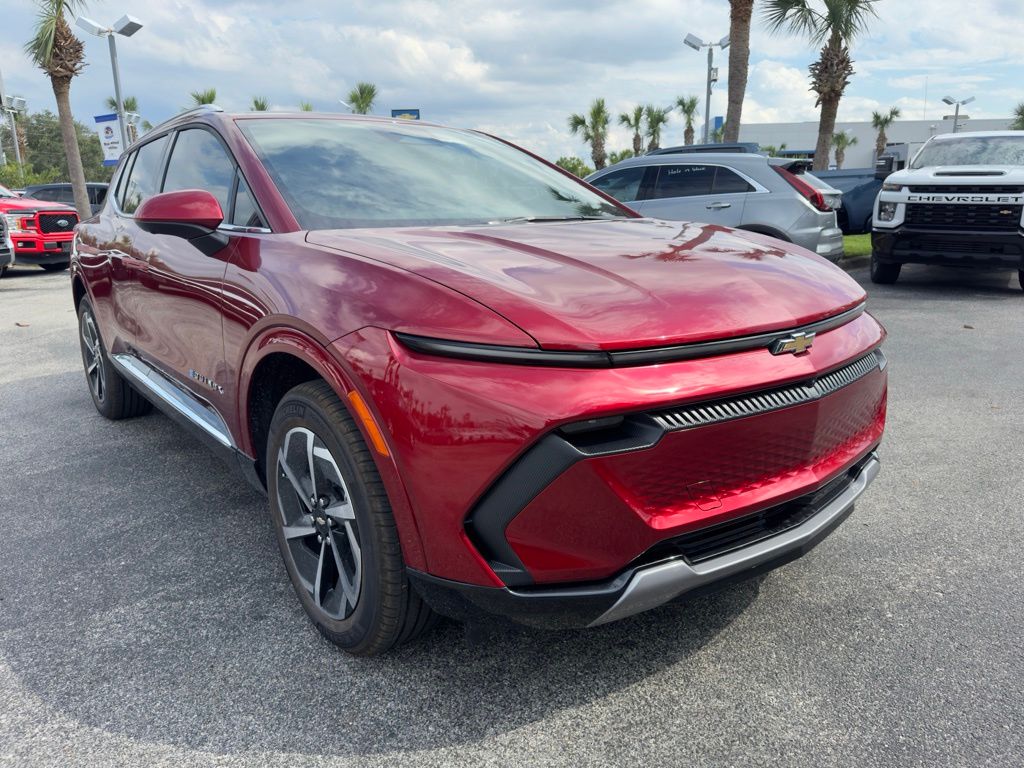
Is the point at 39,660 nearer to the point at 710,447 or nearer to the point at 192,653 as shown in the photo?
the point at 192,653

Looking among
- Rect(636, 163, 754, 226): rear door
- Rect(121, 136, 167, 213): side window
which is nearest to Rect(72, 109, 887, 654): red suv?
Rect(121, 136, 167, 213): side window

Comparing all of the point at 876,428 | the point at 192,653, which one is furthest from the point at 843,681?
the point at 192,653

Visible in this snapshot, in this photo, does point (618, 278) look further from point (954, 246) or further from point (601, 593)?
point (954, 246)

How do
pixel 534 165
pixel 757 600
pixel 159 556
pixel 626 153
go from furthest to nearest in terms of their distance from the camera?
pixel 626 153 → pixel 534 165 → pixel 159 556 → pixel 757 600

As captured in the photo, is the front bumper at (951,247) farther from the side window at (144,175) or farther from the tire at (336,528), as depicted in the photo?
the tire at (336,528)

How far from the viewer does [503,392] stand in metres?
1.70

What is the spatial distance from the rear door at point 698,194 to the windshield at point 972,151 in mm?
2854

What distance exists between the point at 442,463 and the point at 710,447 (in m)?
0.61

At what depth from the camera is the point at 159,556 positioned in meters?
2.93

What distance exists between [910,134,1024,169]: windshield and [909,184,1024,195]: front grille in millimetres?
985

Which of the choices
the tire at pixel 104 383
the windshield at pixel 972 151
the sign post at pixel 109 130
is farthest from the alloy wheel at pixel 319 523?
the sign post at pixel 109 130

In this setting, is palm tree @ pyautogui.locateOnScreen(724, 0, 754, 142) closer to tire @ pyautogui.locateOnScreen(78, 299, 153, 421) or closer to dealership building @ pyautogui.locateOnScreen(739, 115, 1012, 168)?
tire @ pyautogui.locateOnScreen(78, 299, 153, 421)

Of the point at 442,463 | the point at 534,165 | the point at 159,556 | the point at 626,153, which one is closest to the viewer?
the point at 442,463

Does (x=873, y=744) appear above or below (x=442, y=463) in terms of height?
below
